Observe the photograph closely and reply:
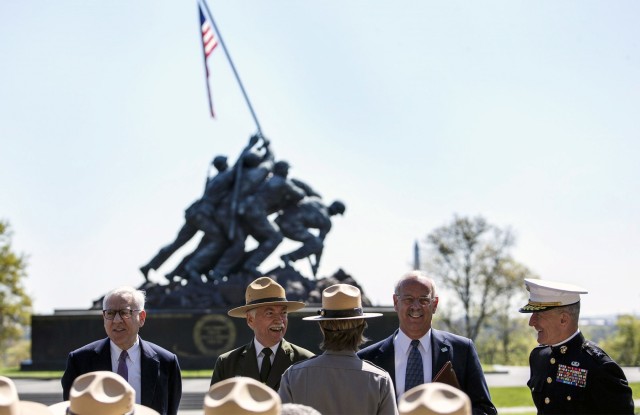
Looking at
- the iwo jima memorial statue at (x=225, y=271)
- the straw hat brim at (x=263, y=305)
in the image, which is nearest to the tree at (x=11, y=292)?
the iwo jima memorial statue at (x=225, y=271)

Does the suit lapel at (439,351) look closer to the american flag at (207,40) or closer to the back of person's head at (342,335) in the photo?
the back of person's head at (342,335)

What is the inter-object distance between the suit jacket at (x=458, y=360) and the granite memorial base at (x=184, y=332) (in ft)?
52.0

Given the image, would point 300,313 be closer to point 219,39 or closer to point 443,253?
point 219,39

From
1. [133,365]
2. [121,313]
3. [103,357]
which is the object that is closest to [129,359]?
[133,365]

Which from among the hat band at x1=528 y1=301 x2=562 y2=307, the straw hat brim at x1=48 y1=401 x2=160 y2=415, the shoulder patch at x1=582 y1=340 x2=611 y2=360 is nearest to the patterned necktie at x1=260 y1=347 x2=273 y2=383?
the hat band at x1=528 y1=301 x2=562 y2=307

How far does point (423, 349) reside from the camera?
181 inches

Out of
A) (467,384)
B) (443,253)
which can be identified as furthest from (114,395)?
(443,253)

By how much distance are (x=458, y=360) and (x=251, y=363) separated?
129 cm

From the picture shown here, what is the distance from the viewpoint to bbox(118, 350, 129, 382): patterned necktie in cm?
491

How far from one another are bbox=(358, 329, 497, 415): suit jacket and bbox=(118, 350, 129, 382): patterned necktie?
137 cm

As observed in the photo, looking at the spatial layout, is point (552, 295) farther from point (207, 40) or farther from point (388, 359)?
point (207, 40)

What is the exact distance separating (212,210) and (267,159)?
77.1 inches

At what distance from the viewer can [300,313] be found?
68.8 feet

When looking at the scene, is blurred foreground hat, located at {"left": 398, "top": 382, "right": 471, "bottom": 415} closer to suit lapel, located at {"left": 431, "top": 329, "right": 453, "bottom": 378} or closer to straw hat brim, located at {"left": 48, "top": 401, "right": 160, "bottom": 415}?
straw hat brim, located at {"left": 48, "top": 401, "right": 160, "bottom": 415}
